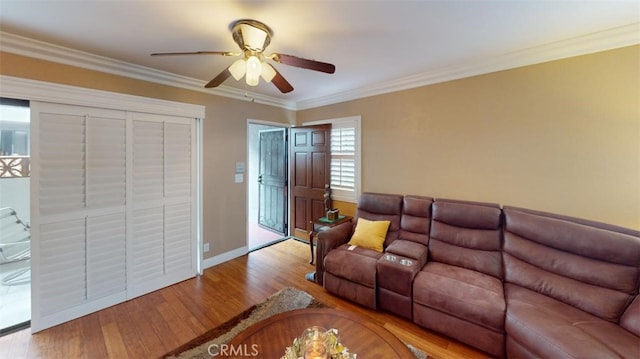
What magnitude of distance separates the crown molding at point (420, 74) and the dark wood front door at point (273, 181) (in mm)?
1436

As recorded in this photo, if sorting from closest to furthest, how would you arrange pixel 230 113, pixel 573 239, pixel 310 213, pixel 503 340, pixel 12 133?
pixel 503 340
pixel 573 239
pixel 12 133
pixel 230 113
pixel 310 213

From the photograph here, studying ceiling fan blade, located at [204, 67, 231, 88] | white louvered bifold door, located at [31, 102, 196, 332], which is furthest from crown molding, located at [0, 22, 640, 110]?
ceiling fan blade, located at [204, 67, 231, 88]

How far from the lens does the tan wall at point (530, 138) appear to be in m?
2.00

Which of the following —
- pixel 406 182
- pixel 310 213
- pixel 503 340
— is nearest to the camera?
pixel 503 340

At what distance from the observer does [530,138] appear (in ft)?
7.79

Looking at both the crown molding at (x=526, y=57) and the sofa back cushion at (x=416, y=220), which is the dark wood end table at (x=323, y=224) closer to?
the sofa back cushion at (x=416, y=220)

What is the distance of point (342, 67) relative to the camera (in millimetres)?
2721

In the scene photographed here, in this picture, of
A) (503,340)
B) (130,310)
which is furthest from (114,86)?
(503,340)

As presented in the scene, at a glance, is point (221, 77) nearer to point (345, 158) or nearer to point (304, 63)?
point (304, 63)

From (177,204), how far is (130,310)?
45.6 inches

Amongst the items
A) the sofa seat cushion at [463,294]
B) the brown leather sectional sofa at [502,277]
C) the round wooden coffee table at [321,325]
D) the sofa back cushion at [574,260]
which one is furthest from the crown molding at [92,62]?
the sofa back cushion at [574,260]

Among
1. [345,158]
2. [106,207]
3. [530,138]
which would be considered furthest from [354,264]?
[106,207]

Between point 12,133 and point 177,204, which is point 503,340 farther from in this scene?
point 12,133

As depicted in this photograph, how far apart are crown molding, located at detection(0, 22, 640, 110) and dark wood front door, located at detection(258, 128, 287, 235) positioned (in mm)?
1436
